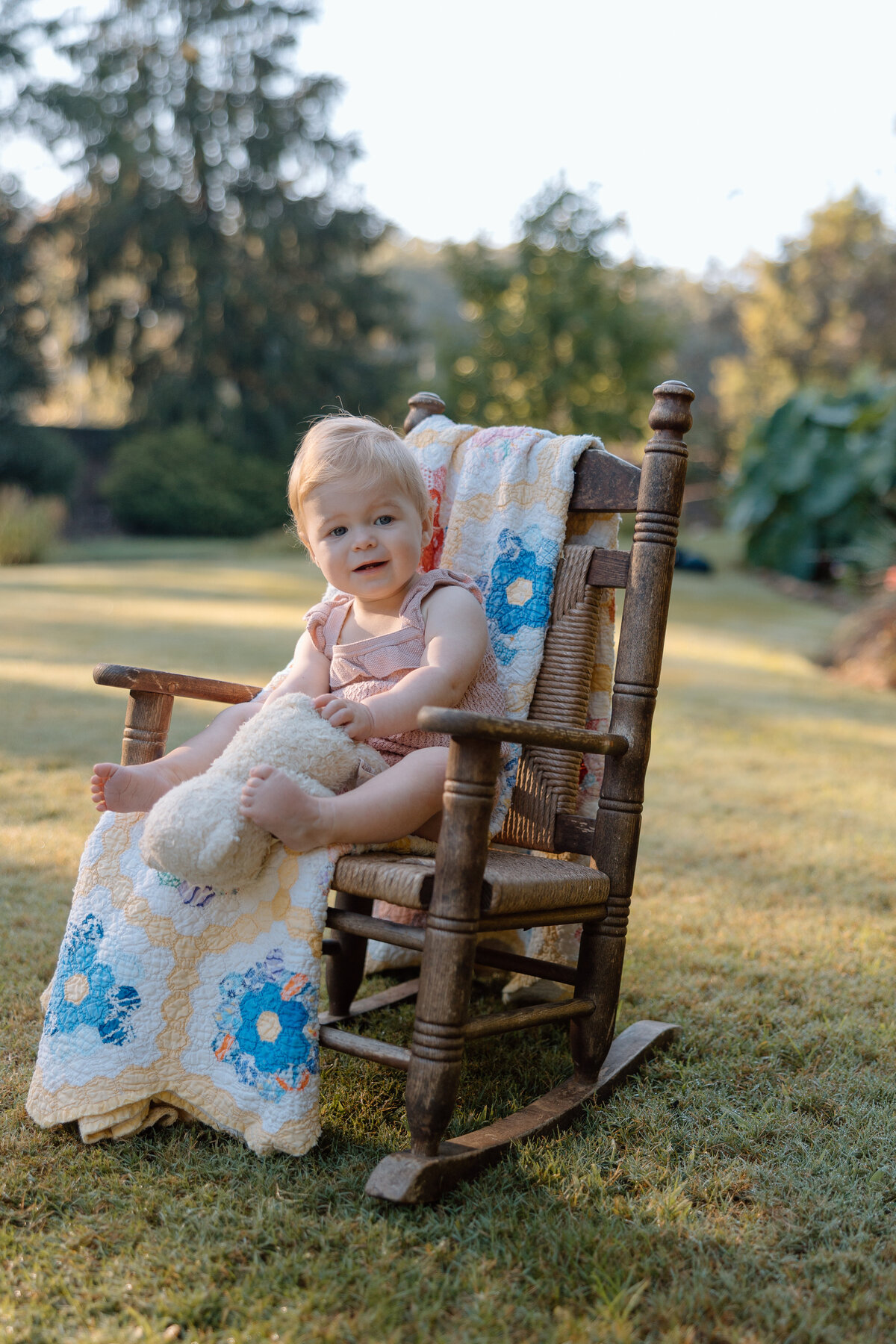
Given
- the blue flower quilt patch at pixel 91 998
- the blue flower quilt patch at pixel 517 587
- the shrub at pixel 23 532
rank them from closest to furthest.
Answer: the blue flower quilt patch at pixel 91 998 → the blue flower quilt patch at pixel 517 587 → the shrub at pixel 23 532

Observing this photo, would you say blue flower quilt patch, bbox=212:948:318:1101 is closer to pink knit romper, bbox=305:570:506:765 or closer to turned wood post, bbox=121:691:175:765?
pink knit romper, bbox=305:570:506:765

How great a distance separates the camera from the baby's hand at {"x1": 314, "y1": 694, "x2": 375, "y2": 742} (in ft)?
6.40

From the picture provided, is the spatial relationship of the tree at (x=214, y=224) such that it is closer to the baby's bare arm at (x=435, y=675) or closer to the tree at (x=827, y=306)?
the tree at (x=827, y=306)

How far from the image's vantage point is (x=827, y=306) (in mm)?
28656

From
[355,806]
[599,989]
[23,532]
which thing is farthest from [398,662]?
[23,532]

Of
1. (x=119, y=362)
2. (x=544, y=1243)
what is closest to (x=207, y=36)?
(x=119, y=362)

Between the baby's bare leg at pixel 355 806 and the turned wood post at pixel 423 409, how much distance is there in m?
1.14

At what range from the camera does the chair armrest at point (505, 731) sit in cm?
169

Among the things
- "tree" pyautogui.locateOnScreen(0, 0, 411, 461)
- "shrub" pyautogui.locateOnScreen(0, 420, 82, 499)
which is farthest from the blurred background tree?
"shrub" pyautogui.locateOnScreen(0, 420, 82, 499)

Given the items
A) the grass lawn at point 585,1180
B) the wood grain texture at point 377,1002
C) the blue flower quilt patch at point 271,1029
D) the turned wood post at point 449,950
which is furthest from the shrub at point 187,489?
the turned wood post at point 449,950

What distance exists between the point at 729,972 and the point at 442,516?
137 centimetres

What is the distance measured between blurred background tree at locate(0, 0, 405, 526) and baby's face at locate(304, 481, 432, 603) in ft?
72.5

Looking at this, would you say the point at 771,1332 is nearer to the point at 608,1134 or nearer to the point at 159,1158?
the point at 608,1134

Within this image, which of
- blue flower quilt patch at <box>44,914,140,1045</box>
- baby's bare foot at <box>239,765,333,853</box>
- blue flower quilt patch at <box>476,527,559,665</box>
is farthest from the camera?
blue flower quilt patch at <box>476,527,559,665</box>
